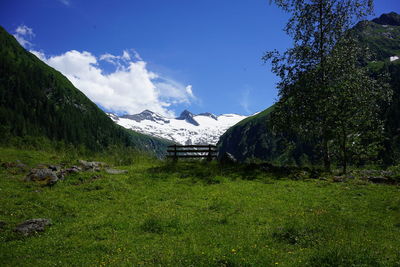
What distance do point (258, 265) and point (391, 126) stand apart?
205319mm

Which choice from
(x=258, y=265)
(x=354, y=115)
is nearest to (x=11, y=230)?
(x=258, y=265)

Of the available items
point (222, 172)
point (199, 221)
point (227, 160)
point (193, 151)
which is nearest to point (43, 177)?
point (199, 221)

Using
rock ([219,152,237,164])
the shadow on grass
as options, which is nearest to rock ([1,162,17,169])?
the shadow on grass

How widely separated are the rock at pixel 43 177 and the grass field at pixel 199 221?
57cm

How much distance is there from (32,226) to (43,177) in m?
9.46

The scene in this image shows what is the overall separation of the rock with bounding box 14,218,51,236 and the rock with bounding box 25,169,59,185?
289 inches

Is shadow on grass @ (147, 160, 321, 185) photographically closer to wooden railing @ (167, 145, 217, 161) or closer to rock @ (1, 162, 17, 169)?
wooden railing @ (167, 145, 217, 161)

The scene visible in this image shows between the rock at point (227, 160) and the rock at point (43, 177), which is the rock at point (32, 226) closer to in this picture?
the rock at point (43, 177)

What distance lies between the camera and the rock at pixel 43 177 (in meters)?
20.5

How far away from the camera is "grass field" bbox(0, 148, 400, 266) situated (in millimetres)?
9938

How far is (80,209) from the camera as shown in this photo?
1619 cm

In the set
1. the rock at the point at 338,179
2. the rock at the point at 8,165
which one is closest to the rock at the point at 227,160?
the rock at the point at 338,179

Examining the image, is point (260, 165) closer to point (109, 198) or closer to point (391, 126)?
point (109, 198)

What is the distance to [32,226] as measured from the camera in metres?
12.9
